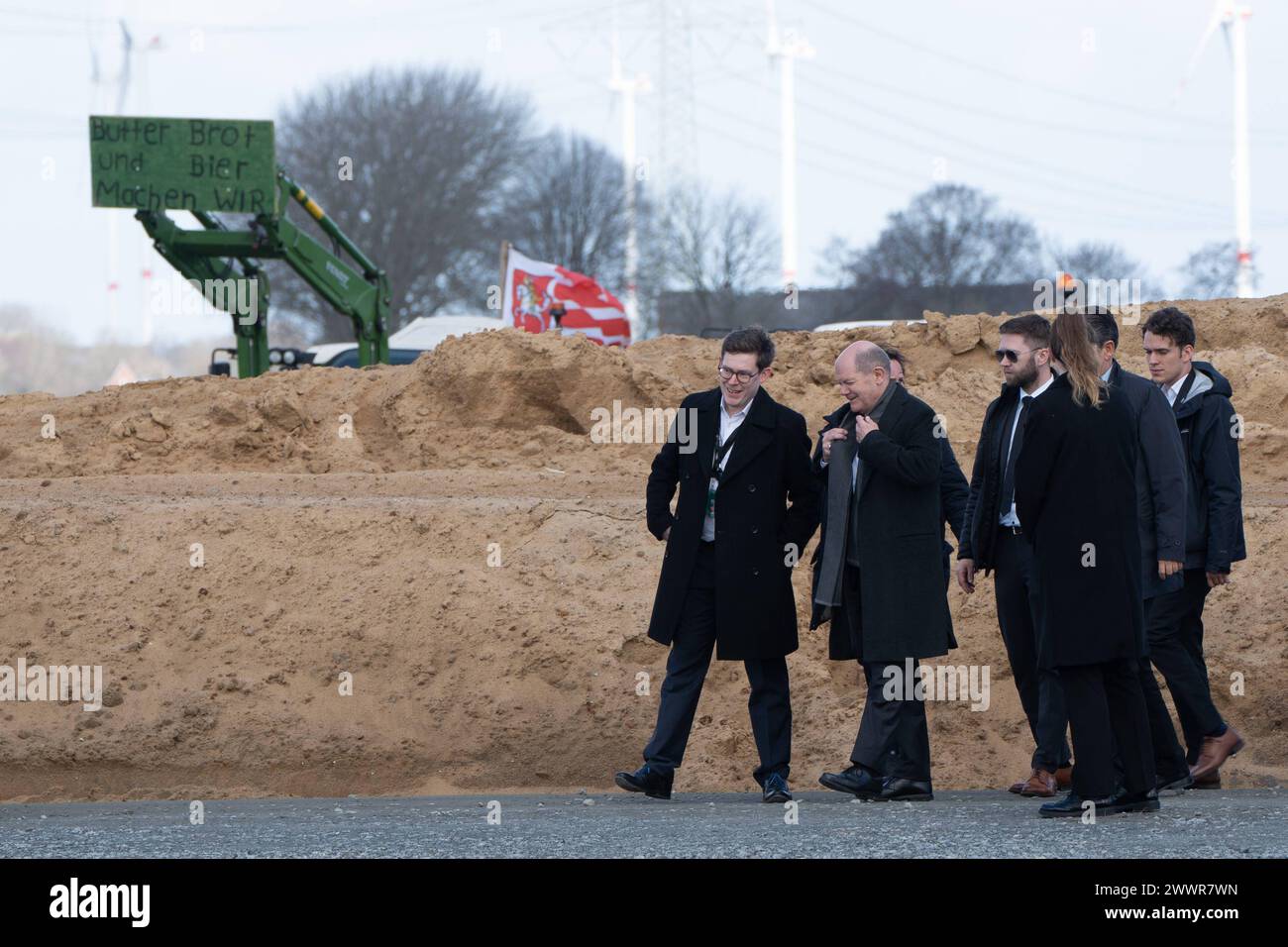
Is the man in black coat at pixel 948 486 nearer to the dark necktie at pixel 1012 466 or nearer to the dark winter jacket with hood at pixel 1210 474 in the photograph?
the dark necktie at pixel 1012 466

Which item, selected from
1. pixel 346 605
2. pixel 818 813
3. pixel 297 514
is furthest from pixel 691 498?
pixel 297 514

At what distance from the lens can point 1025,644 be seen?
751 centimetres

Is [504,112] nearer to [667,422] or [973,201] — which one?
[973,201]

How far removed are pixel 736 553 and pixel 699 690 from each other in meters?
0.65

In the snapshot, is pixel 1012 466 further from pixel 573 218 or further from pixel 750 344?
pixel 573 218

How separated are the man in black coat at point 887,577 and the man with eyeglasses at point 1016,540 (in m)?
0.21

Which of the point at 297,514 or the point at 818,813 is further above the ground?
the point at 297,514

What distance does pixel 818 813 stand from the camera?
716 cm

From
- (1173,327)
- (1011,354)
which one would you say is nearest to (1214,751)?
(1173,327)

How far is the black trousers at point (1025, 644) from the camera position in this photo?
7.38m

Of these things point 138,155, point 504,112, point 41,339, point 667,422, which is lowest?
point 667,422

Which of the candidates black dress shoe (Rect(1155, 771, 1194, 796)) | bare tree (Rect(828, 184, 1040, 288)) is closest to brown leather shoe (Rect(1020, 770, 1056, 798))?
black dress shoe (Rect(1155, 771, 1194, 796))

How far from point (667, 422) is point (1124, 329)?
4650mm
